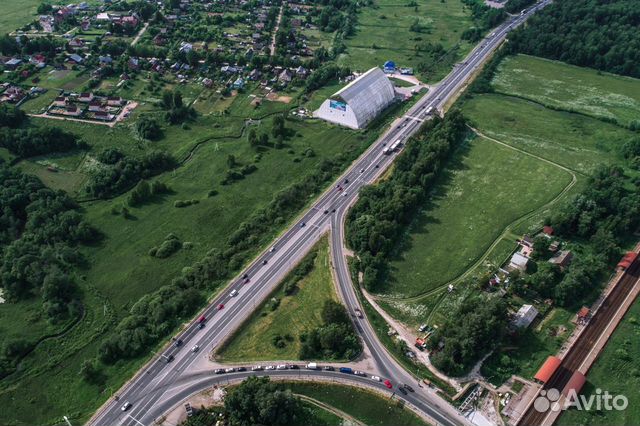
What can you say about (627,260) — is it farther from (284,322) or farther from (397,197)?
(284,322)

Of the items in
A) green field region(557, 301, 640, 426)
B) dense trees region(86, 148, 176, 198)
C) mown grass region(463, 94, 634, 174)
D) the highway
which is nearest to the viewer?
green field region(557, 301, 640, 426)

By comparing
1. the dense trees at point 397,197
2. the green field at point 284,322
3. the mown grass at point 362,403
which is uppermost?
the dense trees at point 397,197

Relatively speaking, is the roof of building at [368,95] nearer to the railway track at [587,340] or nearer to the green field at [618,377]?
the railway track at [587,340]

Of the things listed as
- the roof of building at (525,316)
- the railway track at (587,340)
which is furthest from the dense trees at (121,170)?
the railway track at (587,340)

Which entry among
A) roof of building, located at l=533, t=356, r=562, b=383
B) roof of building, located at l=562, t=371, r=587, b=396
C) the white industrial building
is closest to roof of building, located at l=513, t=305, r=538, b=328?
roof of building, located at l=533, t=356, r=562, b=383

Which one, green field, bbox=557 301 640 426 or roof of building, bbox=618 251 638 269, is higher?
roof of building, bbox=618 251 638 269

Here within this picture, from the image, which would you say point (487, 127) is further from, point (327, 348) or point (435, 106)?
point (327, 348)

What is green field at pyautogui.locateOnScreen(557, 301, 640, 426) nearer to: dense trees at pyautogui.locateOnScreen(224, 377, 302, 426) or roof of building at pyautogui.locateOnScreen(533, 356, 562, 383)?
roof of building at pyautogui.locateOnScreen(533, 356, 562, 383)
